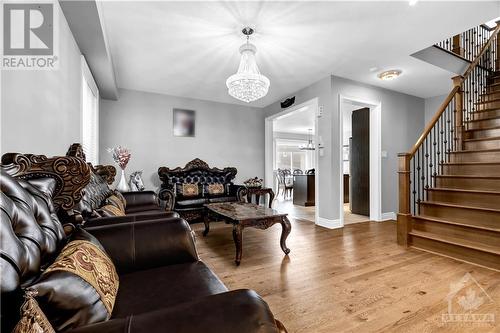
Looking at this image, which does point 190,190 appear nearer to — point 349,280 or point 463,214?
point 349,280

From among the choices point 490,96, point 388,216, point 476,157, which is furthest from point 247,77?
point 490,96

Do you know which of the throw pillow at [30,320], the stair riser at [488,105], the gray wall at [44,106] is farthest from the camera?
the stair riser at [488,105]

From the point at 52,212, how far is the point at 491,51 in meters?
6.72

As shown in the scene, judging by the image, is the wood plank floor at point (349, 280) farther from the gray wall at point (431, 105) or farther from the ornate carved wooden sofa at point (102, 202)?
the gray wall at point (431, 105)

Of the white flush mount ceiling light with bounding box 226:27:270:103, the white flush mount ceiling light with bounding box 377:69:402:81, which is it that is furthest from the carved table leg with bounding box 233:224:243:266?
the white flush mount ceiling light with bounding box 377:69:402:81

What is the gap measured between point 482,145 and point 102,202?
5052mm

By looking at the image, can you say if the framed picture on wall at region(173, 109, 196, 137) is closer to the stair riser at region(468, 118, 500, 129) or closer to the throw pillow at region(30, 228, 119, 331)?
the throw pillow at region(30, 228, 119, 331)

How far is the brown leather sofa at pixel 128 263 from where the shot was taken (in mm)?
534

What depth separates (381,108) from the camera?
4.34 meters

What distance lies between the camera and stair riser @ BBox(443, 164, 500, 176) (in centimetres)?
301

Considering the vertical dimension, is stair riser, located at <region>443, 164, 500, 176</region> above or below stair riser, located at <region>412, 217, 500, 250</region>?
above

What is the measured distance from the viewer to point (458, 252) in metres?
2.47

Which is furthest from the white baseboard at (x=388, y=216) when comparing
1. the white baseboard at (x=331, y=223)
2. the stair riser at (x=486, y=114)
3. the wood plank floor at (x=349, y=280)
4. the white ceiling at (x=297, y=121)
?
the white ceiling at (x=297, y=121)

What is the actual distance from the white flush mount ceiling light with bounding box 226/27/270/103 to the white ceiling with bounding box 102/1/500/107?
0.38 ft
